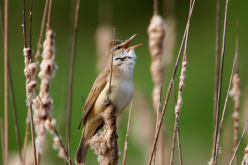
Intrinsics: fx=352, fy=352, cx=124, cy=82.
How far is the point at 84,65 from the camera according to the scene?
10.3m

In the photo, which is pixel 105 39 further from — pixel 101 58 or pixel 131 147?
pixel 131 147

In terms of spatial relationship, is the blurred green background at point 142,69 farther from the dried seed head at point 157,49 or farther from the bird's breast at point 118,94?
the dried seed head at point 157,49

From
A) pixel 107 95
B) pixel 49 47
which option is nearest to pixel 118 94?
pixel 107 95

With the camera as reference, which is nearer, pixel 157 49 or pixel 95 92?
pixel 157 49

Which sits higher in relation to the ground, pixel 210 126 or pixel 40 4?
pixel 40 4

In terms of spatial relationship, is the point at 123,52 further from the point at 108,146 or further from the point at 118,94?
the point at 108,146

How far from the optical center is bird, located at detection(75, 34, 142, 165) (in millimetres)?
2805

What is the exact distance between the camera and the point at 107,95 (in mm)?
2826

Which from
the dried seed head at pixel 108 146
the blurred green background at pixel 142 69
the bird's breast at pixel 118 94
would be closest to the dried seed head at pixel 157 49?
the bird's breast at pixel 118 94

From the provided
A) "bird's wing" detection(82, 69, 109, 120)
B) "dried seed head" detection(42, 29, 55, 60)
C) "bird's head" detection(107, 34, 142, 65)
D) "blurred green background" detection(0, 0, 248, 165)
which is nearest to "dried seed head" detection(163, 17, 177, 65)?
"bird's head" detection(107, 34, 142, 65)

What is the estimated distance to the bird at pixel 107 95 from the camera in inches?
110

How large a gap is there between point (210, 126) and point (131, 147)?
5.38 feet

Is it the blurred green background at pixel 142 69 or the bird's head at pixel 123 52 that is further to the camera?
the blurred green background at pixel 142 69

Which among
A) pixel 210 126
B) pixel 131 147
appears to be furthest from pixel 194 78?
pixel 131 147
